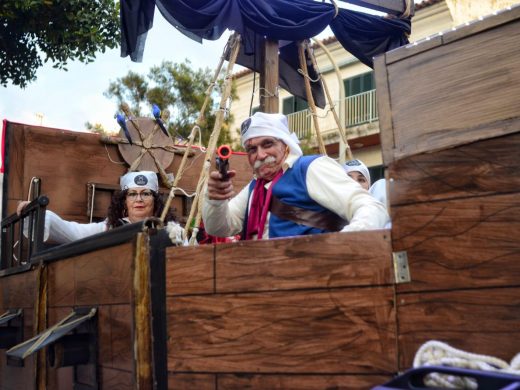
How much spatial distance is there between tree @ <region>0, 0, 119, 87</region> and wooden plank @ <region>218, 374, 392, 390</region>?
8675mm

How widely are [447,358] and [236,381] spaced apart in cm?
73

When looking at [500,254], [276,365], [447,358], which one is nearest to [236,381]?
[276,365]

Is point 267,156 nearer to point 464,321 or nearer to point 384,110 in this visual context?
point 384,110

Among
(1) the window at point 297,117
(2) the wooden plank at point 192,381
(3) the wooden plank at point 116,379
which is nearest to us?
(2) the wooden plank at point 192,381

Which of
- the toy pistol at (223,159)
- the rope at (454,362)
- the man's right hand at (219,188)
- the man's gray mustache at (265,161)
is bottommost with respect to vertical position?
the rope at (454,362)

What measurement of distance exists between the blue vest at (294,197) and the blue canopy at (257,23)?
65.2 inches

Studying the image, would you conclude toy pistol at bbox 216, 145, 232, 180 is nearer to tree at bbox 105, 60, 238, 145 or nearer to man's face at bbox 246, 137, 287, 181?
man's face at bbox 246, 137, 287, 181

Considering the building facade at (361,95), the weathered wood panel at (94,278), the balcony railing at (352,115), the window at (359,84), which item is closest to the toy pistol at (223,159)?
the weathered wood panel at (94,278)

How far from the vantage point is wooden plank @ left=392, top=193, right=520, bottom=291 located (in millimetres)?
1644

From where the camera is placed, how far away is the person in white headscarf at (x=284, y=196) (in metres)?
2.72

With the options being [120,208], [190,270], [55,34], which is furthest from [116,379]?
[55,34]

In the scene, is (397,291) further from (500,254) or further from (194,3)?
(194,3)

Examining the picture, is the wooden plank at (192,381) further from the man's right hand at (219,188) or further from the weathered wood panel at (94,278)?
the man's right hand at (219,188)

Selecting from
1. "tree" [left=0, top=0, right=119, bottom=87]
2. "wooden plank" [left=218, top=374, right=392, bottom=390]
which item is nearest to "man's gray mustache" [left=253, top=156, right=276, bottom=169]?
"wooden plank" [left=218, top=374, right=392, bottom=390]
